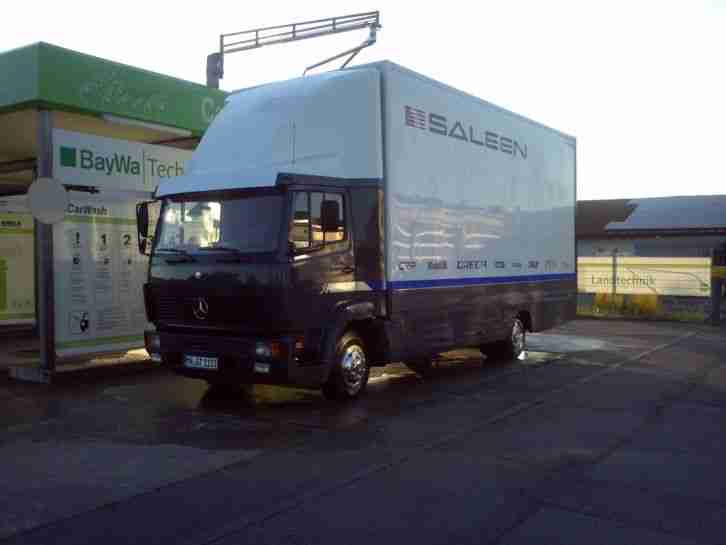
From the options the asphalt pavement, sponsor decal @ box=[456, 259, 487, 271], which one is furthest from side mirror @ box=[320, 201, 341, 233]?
sponsor decal @ box=[456, 259, 487, 271]

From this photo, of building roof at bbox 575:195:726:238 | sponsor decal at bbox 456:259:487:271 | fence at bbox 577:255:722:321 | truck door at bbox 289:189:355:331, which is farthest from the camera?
building roof at bbox 575:195:726:238

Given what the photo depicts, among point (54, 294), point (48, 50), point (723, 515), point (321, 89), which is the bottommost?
point (723, 515)

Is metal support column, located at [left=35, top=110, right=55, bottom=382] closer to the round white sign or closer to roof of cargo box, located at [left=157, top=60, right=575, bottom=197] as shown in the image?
the round white sign

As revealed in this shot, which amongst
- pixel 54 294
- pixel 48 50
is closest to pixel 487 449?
pixel 54 294

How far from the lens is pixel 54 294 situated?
1077 centimetres

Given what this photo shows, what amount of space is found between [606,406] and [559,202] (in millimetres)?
5836

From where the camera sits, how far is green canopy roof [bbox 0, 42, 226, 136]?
1028 centimetres

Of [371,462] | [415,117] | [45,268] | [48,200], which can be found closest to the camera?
[371,462]

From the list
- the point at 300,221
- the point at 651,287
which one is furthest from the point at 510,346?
the point at 651,287

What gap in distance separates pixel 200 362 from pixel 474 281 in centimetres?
446

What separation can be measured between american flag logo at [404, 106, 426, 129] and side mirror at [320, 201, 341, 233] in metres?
1.85

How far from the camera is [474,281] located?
36.6 ft

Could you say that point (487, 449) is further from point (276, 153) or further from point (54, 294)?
point (54, 294)

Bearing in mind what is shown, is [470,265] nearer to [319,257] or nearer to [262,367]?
[319,257]
